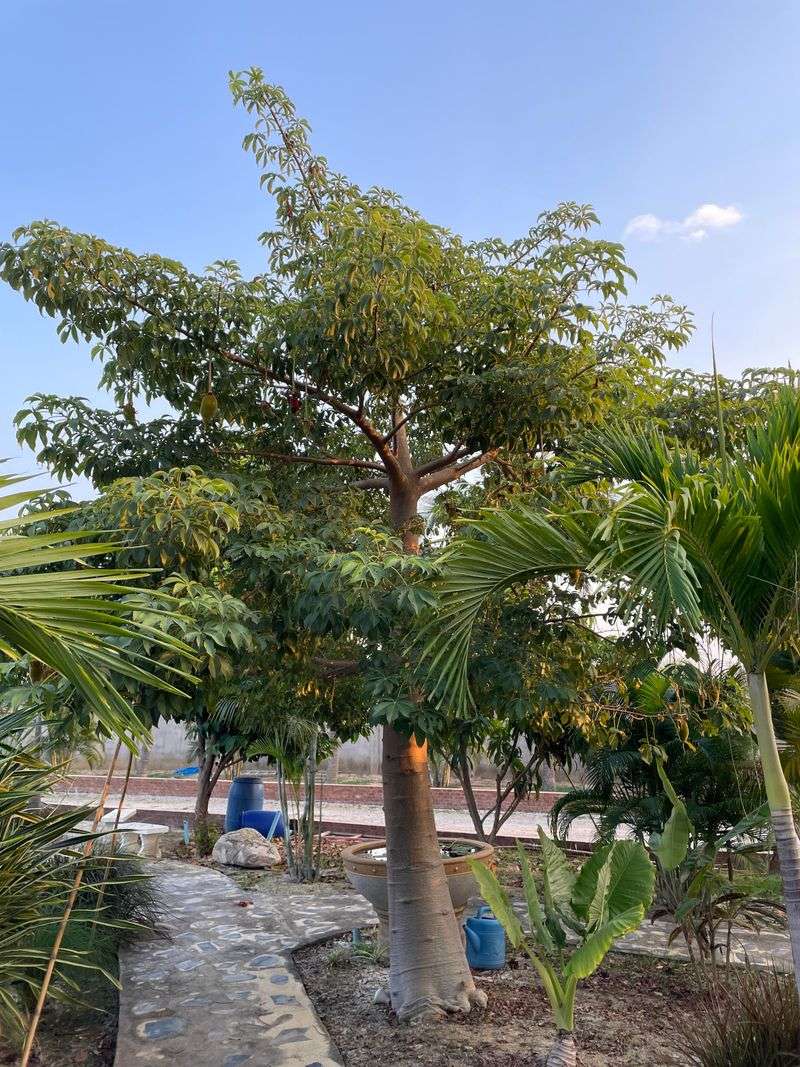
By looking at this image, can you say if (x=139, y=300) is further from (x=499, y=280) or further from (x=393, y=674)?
(x=393, y=674)

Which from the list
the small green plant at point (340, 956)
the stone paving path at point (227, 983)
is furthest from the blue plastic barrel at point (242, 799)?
the small green plant at point (340, 956)

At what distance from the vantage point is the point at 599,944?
151 inches

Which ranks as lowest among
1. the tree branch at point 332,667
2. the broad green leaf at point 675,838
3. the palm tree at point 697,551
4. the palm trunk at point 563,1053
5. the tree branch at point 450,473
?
the palm trunk at point 563,1053

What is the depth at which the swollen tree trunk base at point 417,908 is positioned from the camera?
520 cm

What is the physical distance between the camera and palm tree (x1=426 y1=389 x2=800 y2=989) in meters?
3.29

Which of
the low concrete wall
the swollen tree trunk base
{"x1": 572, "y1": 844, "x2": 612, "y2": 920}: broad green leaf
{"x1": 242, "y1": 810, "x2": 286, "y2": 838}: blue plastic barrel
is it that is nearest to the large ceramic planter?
the swollen tree trunk base

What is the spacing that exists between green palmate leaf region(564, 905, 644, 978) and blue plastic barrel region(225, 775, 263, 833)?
31.2 feet

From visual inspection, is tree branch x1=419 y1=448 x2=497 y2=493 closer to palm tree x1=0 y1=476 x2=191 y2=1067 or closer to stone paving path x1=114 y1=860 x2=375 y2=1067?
palm tree x1=0 y1=476 x2=191 y2=1067

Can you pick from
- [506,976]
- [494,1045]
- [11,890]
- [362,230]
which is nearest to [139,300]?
[362,230]

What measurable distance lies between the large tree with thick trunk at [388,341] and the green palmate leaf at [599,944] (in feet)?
5.26

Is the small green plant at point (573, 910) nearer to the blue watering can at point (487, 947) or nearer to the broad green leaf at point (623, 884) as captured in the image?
the broad green leaf at point (623, 884)

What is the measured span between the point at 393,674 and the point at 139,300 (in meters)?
2.73

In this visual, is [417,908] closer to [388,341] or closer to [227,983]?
[227,983]

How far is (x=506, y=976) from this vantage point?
6000 mm
